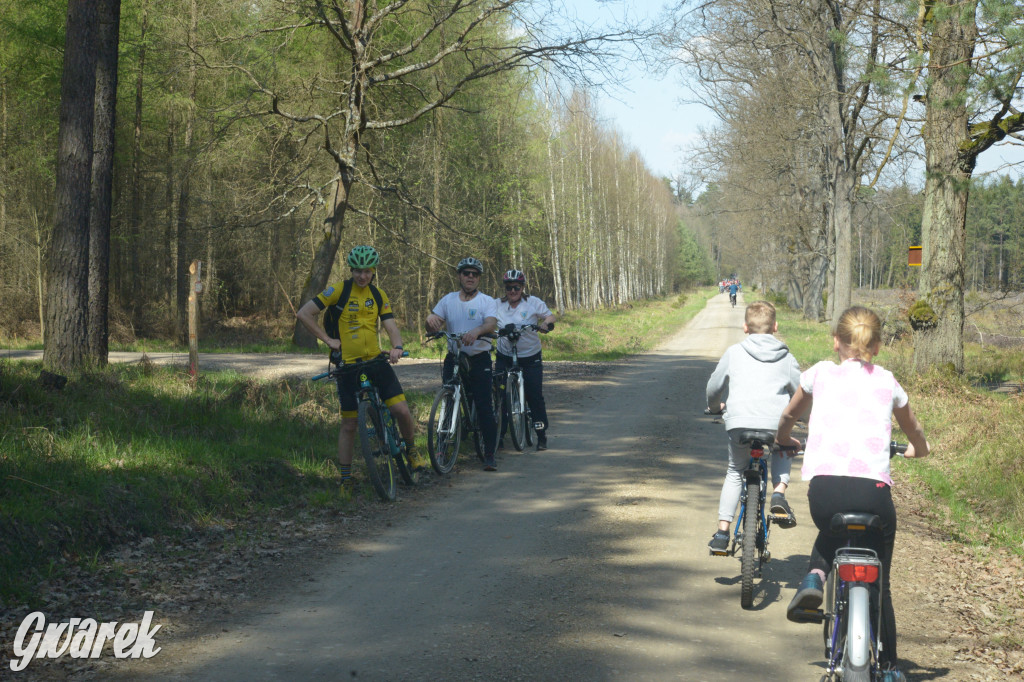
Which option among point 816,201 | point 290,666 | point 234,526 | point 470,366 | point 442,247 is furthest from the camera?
point 816,201

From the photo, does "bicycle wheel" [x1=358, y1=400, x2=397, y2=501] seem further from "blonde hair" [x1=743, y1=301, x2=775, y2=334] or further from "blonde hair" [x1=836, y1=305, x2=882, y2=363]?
"blonde hair" [x1=836, y1=305, x2=882, y2=363]

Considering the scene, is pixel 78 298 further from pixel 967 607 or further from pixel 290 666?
pixel 967 607

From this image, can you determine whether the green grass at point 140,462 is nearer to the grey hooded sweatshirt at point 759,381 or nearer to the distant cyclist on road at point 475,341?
the distant cyclist on road at point 475,341

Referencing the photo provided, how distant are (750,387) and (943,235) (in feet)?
35.4

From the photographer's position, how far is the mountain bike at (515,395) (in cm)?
1025

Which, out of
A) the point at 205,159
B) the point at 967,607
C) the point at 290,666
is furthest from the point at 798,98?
the point at 290,666

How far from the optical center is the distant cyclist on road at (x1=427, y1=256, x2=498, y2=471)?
374 inches

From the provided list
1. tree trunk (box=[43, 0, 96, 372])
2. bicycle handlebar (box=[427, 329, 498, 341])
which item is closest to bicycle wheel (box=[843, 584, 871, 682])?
bicycle handlebar (box=[427, 329, 498, 341])

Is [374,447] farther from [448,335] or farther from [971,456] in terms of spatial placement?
[971,456]

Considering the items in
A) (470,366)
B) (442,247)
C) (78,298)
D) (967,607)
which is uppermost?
(442,247)

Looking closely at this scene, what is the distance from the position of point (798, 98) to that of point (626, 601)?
25.0 m

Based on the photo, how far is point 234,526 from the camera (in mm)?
6902

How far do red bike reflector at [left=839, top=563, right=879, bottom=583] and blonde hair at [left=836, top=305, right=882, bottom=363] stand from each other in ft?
3.03

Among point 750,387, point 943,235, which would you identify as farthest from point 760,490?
point 943,235
